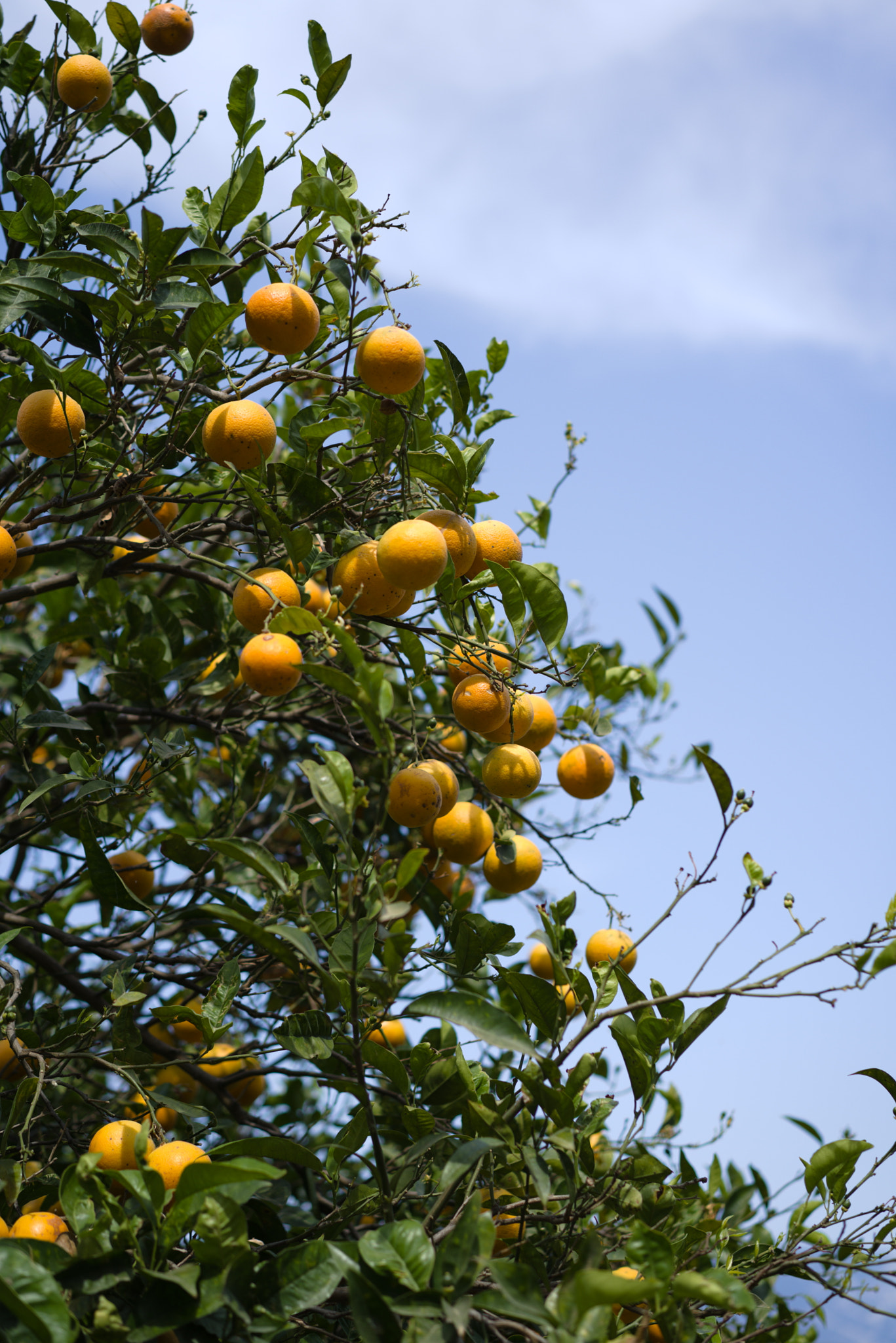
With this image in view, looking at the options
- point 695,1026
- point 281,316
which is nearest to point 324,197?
point 281,316

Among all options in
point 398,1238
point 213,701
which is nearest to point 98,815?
point 213,701

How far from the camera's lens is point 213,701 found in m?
2.97

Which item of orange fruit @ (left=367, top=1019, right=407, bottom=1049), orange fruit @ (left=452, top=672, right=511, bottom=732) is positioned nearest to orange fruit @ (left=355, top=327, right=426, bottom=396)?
orange fruit @ (left=452, top=672, right=511, bottom=732)

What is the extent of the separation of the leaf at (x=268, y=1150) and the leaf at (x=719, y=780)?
2.84ft

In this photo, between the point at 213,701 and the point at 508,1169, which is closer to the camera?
the point at 508,1169

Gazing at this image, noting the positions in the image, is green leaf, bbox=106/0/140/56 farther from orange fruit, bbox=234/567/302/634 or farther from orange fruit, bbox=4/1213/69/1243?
orange fruit, bbox=4/1213/69/1243

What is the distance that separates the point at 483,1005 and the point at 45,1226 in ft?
2.44

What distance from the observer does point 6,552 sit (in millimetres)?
1923

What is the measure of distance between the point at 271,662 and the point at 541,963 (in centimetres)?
131

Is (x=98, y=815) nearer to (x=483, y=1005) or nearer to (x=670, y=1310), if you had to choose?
(x=483, y=1005)

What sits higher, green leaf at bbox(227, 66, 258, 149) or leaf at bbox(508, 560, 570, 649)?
green leaf at bbox(227, 66, 258, 149)

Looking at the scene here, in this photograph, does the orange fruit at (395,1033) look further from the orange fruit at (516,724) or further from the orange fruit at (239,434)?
the orange fruit at (239,434)

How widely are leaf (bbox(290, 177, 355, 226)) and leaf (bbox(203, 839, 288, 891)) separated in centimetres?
114

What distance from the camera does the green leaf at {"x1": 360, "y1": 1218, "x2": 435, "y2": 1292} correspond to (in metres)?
1.21
